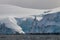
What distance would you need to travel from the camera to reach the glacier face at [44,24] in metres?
2.62

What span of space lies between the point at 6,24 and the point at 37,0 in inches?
20.6

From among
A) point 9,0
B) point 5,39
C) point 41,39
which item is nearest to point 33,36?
point 41,39

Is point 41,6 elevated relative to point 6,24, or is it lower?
elevated

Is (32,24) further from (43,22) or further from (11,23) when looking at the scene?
(11,23)

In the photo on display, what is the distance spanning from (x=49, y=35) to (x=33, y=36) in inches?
8.2

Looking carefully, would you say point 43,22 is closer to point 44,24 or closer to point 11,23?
point 44,24

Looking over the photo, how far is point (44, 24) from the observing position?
8.61ft

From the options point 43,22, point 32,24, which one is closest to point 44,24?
point 43,22

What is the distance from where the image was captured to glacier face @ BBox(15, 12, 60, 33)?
8.58ft

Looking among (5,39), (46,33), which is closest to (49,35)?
(46,33)

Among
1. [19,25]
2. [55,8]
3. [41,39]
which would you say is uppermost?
[55,8]

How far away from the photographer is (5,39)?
2.61 metres

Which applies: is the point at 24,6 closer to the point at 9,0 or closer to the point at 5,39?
the point at 9,0

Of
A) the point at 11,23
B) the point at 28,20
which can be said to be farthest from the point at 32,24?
the point at 11,23
